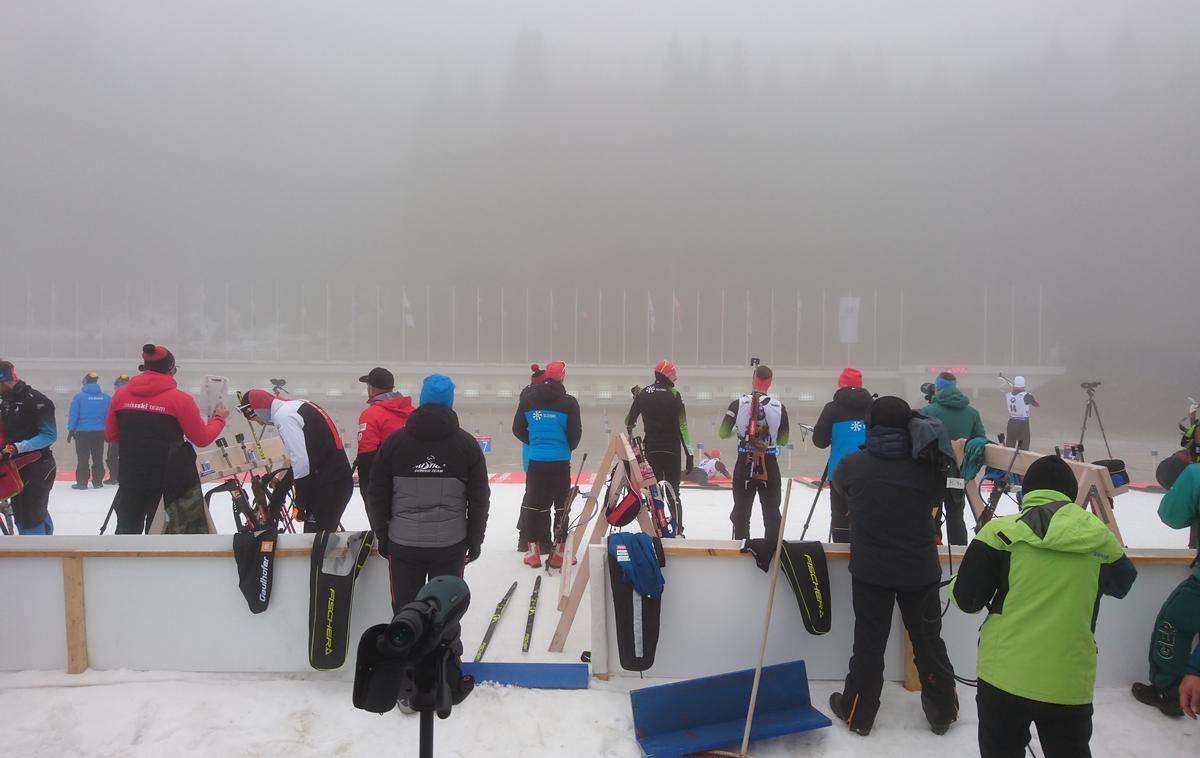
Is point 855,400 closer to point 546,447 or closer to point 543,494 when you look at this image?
point 546,447

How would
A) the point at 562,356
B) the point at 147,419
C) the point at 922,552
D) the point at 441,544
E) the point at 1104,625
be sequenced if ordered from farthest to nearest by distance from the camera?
the point at 562,356 → the point at 147,419 → the point at 1104,625 → the point at 441,544 → the point at 922,552

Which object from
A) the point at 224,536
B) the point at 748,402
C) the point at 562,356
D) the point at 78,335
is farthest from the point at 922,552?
the point at 78,335

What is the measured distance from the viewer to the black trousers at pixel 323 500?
13.9ft

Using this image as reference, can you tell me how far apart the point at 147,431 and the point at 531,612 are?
284 cm

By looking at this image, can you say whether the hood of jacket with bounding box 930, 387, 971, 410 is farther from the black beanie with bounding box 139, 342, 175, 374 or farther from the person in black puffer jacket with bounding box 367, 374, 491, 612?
the black beanie with bounding box 139, 342, 175, 374

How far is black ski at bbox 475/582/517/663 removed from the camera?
12.9 ft

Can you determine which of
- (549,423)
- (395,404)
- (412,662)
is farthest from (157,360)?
(412,662)

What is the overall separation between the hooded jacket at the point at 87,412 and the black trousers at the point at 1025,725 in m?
11.1

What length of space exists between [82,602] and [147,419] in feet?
3.90

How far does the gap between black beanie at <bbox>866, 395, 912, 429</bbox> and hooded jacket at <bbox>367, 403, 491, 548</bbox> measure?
1948 millimetres

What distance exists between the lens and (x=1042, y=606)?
6.98 feet

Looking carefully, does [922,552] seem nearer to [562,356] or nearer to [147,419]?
[147,419]

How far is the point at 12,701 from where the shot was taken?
3359 millimetres

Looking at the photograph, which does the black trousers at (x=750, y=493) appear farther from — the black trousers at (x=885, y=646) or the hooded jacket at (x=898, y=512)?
the hooded jacket at (x=898, y=512)
